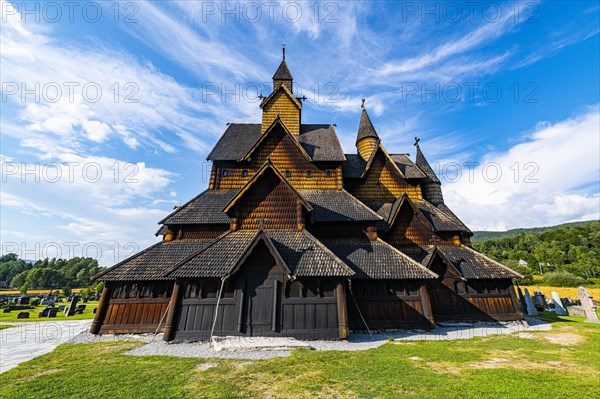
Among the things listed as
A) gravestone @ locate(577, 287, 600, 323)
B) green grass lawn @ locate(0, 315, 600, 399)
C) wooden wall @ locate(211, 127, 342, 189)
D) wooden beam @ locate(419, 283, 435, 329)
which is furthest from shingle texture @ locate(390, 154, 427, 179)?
gravestone @ locate(577, 287, 600, 323)

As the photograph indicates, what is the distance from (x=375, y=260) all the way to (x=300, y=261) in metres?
4.53

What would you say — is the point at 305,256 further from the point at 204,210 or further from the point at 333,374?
the point at 204,210

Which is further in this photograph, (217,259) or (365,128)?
(365,128)

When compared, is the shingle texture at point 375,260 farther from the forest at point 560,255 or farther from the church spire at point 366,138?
the forest at point 560,255

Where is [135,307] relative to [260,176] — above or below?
below

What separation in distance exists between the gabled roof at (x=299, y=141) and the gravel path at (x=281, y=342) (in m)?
→ 11.1

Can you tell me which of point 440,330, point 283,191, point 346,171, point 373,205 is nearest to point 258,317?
point 283,191

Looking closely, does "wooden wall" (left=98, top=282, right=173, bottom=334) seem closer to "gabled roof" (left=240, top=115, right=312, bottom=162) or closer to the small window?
the small window

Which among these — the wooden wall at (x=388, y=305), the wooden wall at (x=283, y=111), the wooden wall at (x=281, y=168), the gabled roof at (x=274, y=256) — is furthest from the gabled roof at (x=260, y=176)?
the wooden wall at (x=283, y=111)

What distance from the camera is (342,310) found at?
1075 centimetres

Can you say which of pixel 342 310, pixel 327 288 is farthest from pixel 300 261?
pixel 342 310

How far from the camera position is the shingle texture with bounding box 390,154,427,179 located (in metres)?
19.6

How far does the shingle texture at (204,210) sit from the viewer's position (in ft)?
48.0

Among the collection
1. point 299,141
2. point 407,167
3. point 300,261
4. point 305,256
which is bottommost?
point 300,261
